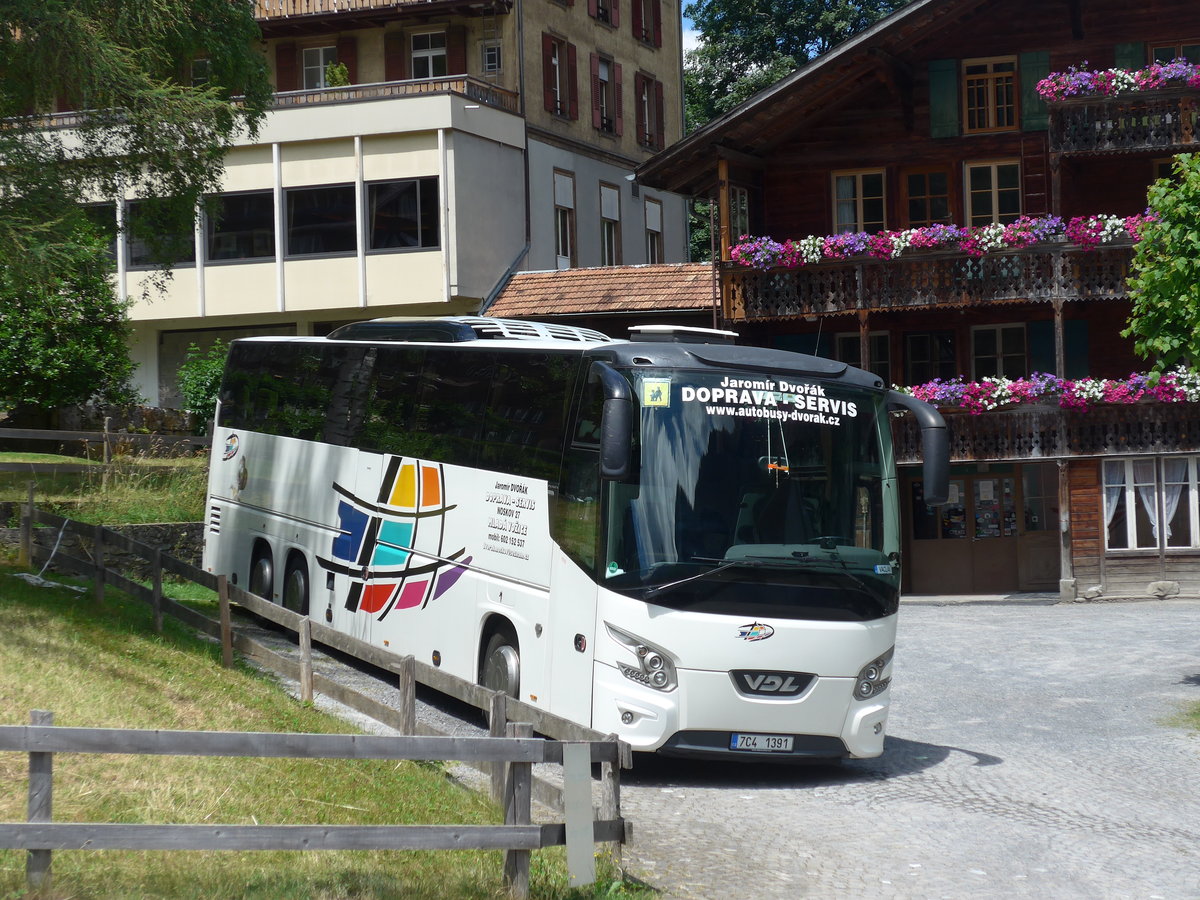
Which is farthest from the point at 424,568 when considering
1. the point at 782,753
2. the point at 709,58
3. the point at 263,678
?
the point at 709,58

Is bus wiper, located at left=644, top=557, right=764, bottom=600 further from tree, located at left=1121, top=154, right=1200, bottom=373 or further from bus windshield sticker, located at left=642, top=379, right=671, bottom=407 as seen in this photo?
tree, located at left=1121, top=154, right=1200, bottom=373

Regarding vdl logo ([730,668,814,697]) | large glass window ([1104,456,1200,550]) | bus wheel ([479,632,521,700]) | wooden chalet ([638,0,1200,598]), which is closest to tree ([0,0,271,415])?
bus wheel ([479,632,521,700])

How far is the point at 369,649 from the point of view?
1273 cm

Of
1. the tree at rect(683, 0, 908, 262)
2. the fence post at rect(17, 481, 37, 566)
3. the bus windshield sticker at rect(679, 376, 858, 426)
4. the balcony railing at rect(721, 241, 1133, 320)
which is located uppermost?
the tree at rect(683, 0, 908, 262)

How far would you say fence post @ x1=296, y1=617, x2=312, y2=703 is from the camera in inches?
531

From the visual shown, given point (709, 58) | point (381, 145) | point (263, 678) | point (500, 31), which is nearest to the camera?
point (263, 678)

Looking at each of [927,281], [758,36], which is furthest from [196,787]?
[758,36]

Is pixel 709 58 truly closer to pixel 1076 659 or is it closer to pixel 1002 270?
pixel 1002 270

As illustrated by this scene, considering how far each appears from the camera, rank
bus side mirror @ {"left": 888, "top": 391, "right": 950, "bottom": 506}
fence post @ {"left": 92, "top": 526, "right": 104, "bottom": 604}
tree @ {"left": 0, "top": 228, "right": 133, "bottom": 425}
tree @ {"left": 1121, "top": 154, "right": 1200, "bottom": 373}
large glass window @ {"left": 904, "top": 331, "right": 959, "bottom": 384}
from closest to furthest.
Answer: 1. bus side mirror @ {"left": 888, "top": 391, "right": 950, "bottom": 506}
2. tree @ {"left": 1121, "top": 154, "right": 1200, "bottom": 373}
3. fence post @ {"left": 92, "top": 526, "right": 104, "bottom": 604}
4. tree @ {"left": 0, "top": 228, "right": 133, "bottom": 425}
5. large glass window @ {"left": 904, "top": 331, "right": 959, "bottom": 384}

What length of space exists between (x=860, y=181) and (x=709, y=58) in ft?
61.5

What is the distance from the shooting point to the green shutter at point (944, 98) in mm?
30281

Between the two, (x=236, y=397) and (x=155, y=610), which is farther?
(x=236, y=397)

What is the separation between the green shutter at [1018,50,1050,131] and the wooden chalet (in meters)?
0.04

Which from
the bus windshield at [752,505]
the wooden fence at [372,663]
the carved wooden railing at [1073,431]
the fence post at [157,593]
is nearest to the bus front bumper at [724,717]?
the bus windshield at [752,505]
